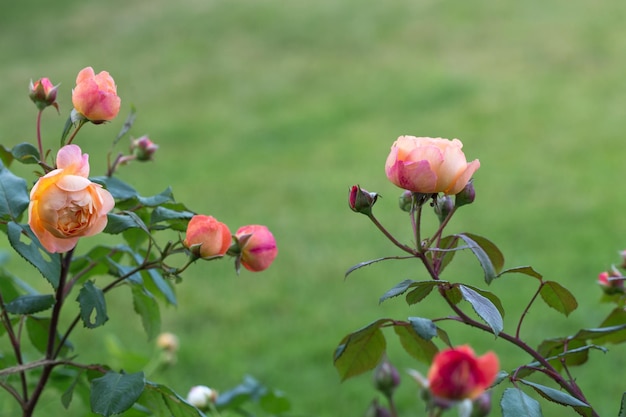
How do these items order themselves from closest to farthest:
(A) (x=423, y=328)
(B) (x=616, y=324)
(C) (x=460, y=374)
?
(C) (x=460, y=374) → (A) (x=423, y=328) → (B) (x=616, y=324)

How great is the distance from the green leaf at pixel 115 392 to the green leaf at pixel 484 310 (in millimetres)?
220

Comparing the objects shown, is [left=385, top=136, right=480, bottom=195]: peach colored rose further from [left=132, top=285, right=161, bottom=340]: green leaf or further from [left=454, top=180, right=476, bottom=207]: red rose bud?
[left=132, top=285, right=161, bottom=340]: green leaf

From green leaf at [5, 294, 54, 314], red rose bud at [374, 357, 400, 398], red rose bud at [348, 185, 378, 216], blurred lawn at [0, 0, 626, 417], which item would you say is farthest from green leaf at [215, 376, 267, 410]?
blurred lawn at [0, 0, 626, 417]

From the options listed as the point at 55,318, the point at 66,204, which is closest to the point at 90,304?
the point at 55,318

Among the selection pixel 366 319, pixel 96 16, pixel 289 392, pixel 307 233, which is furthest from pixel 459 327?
pixel 96 16

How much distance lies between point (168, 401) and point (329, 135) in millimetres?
3666

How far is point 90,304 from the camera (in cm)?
64

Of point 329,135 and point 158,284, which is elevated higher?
point 158,284

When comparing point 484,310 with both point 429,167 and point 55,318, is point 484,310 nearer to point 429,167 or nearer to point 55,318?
point 429,167

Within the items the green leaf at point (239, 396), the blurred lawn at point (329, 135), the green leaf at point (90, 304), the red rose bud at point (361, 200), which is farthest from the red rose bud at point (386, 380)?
the blurred lawn at point (329, 135)

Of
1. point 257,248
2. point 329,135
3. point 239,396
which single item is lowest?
point 329,135

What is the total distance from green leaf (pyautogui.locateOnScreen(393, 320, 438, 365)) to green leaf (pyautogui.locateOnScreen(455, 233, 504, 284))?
68mm

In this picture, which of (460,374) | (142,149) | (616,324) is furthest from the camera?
(142,149)

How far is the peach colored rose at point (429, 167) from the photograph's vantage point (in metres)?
0.54
